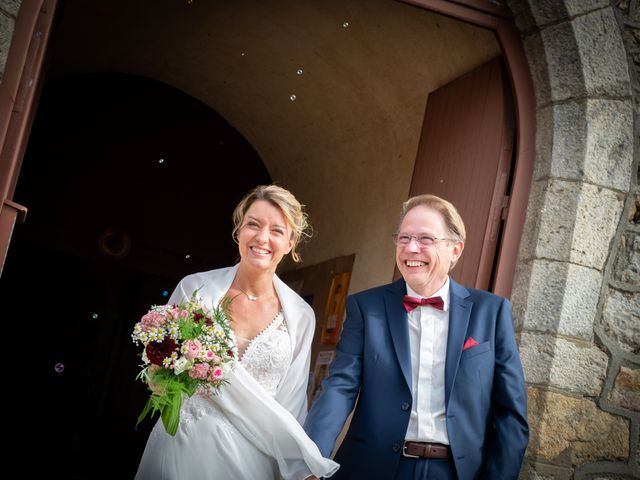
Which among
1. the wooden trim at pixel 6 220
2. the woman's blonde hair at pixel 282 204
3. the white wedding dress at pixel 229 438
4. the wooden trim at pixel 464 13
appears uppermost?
the wooden trim at pixel 464 13

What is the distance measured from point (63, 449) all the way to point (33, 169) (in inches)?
117

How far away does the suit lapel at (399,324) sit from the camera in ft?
10.1

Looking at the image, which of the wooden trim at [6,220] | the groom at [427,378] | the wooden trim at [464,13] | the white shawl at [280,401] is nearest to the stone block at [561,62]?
the wooden trim at [464,13]

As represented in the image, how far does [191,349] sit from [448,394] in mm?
1042

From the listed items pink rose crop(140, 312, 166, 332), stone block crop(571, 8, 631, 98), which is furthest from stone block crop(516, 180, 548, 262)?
pink rose crop(140, 312, 166, 332)

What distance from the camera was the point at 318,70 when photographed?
666 cm

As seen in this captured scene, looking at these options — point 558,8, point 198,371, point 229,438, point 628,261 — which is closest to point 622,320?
point 628,261

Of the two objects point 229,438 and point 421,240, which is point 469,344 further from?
point 229,438

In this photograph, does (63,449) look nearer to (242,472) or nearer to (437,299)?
(242,472)

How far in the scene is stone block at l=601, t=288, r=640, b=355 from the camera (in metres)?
3.80

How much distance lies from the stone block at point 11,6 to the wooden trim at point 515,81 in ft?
6.60

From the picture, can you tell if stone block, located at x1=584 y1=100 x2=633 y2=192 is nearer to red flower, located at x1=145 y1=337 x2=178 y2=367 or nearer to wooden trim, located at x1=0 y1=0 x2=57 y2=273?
red flower, located at x1=145 y1=337 x2=178 y2=367

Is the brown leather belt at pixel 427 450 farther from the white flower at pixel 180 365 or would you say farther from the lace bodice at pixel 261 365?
the white flower at pixel 180 365

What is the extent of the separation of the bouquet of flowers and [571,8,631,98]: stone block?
2.40 meters
